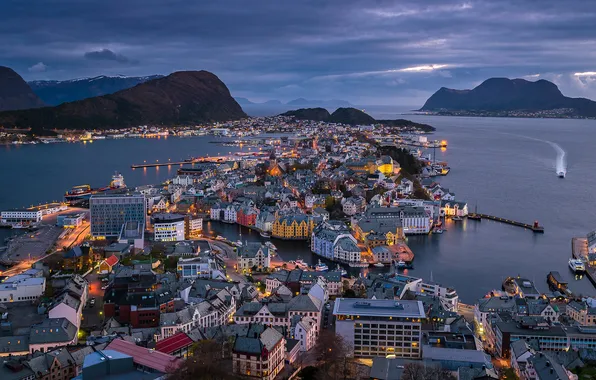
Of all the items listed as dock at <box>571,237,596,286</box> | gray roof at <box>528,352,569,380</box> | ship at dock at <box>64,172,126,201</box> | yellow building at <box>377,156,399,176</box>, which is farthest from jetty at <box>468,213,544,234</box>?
ship at dock at <box>64,172,126,201</box>

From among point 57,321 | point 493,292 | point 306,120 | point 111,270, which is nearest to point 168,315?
point 57,321

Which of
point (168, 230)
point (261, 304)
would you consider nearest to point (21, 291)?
point (261, 304)

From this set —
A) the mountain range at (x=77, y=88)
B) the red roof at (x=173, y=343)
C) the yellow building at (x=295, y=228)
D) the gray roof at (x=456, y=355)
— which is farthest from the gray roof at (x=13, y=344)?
the mountain range at (x=77, y=88)

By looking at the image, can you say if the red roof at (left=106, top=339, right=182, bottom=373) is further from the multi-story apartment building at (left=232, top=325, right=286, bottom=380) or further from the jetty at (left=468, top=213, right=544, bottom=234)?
the jetty at (left=468, top=213, right=544, bottom=234)

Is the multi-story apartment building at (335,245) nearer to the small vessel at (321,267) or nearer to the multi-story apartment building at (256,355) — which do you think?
the small vessel at (321,267)

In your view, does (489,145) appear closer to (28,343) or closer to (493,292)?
(493,292)

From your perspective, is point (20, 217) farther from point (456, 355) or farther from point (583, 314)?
Result: point (583, 314)

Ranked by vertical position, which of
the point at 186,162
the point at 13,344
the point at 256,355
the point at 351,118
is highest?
the point at 351,118
